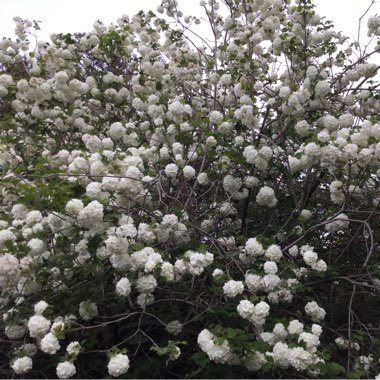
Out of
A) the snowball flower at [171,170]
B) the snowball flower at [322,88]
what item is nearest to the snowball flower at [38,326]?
the snowball flower at [171,170]

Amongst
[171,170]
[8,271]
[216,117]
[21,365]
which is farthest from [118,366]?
[216,117]

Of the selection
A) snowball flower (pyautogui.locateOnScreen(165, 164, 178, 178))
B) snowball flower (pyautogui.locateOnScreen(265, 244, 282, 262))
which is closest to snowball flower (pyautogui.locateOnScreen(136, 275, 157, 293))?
snowball flower (pyautogui.locateOnScreen(265, 244, 282, 262))

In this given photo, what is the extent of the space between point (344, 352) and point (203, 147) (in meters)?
1.91

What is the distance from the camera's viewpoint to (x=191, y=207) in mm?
3865

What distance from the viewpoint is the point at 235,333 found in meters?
2.39

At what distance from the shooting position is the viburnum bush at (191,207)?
2662mm

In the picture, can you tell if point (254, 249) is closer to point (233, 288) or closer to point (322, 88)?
point (233, 288)

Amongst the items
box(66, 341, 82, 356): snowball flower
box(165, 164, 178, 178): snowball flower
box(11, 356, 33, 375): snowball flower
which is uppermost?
box(165, 164, 178, 178): snowball flower

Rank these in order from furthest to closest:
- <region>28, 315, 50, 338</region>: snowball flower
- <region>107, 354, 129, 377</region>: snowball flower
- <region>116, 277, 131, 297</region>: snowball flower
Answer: <region>116, 277, 131, 297</region>: snowball flower → <region>28, 315, 50, 338</region>: snowball flower → <region>107, 354, 129, 377</region>: snowball flower

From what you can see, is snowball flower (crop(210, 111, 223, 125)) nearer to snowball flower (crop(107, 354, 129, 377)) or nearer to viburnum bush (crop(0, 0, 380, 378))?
viburnum bush (crop(0, 0, 380, 378))

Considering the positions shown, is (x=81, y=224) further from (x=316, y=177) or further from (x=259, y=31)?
(x=259, y=31)

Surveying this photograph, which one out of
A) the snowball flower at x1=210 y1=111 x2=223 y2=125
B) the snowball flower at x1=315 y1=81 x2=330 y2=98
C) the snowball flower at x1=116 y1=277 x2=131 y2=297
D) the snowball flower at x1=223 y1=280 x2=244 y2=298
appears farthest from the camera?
the snowball flower at x1=315 y1=81 x2=330 y2=98

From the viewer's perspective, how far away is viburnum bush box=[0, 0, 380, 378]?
105 inches

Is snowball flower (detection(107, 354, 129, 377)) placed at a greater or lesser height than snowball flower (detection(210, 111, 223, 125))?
lesser
